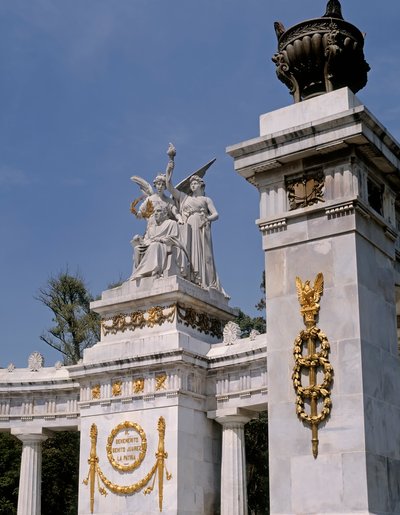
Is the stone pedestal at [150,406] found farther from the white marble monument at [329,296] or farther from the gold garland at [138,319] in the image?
the white marble monument at [329,296]

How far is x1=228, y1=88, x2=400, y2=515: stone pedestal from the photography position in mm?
12039

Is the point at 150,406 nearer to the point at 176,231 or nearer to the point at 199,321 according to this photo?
the point at 199,321

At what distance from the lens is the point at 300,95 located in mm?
14227

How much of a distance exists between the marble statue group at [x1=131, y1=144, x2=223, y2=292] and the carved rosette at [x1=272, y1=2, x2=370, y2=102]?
1214cm

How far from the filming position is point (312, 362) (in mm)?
12547

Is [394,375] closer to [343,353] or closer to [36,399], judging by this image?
[343,353]

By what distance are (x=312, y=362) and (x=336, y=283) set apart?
128cm

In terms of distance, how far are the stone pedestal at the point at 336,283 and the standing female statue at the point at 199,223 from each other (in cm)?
1258

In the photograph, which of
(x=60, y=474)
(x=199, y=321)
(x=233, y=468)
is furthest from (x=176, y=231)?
(x=60, y=474)

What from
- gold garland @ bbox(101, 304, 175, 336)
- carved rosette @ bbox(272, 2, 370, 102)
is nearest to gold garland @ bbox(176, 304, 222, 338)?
gold garland @ bbox(101, 304, 175, 336)

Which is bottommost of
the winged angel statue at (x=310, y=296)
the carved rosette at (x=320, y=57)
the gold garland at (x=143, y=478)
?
the gold garland at (x=143, y=478)

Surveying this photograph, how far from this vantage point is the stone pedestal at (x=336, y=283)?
12039 mm

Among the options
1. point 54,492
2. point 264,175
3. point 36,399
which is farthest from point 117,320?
point 54,492

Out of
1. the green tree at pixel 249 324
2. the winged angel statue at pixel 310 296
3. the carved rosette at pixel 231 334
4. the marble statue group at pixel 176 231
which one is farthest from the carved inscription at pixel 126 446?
the green tree at pixel 249 324
